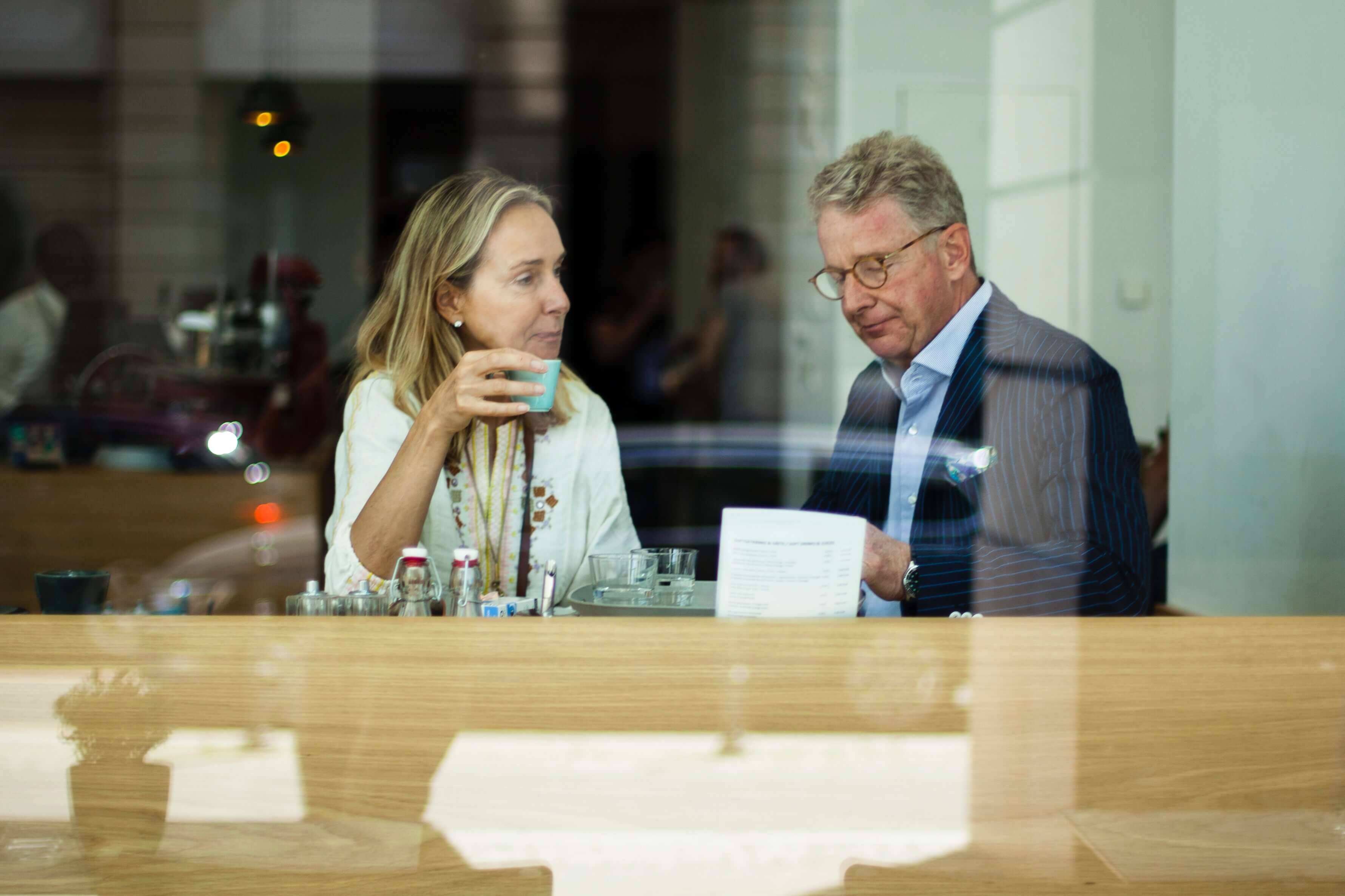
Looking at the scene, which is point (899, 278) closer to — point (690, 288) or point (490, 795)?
point (490, 795)

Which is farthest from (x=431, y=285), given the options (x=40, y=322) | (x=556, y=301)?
(x=40, y=322)

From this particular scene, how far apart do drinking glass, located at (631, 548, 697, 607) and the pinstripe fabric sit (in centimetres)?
33

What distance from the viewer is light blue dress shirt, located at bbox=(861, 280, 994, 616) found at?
1.91 m

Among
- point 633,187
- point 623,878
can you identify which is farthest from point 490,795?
point 633,187

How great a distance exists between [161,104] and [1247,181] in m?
6.61

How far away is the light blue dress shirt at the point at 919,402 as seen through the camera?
1.91 meters

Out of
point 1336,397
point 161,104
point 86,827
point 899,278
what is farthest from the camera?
point 161,104

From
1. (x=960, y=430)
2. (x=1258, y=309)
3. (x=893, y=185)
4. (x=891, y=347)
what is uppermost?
(x=893, y=185)

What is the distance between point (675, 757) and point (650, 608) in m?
0.24

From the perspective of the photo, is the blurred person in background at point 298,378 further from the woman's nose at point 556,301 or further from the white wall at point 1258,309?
the white wall at point 1258,309

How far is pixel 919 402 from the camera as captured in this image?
1.94 metres

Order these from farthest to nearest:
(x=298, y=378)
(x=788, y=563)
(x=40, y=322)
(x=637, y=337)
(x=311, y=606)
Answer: (x=637, y=337), (x=40, y=322), (x=298, y=378), (x=311, y=606), (x=788, y=563)

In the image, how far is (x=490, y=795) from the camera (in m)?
1.43

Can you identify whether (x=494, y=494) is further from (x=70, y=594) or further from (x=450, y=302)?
(x=70, y=594)
